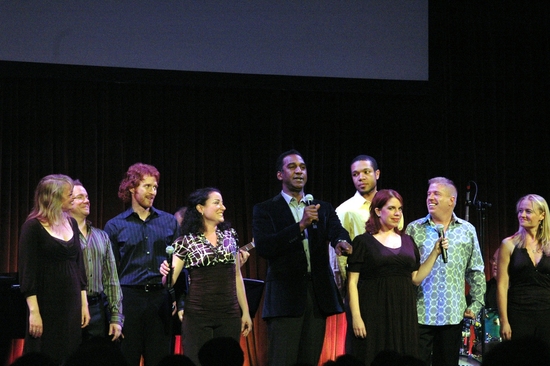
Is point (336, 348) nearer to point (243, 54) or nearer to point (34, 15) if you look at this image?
point (243, 54)

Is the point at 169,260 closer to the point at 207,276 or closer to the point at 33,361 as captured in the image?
the point at 207,276

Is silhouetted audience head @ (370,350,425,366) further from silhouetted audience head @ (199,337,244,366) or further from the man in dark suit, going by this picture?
the man in dark suit

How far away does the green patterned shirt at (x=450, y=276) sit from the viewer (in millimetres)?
4820

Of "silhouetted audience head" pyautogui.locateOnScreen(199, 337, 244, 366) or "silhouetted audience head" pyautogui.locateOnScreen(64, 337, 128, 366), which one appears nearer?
"silhouetted audience head" pyautogui.locateOnScreen(64, 337, 128, 366)

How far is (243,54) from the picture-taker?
666cm

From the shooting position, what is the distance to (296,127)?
24.2 feet

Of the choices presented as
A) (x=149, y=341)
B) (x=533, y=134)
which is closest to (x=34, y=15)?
(x=149, y=341)

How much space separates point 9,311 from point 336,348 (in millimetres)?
3478

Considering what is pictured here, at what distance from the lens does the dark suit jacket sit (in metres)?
4.61

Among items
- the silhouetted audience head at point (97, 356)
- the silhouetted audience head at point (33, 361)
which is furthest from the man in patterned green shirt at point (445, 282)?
the silhouetted audience head at point (33, 361)

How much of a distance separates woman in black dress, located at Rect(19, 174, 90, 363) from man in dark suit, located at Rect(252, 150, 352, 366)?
1179 mm

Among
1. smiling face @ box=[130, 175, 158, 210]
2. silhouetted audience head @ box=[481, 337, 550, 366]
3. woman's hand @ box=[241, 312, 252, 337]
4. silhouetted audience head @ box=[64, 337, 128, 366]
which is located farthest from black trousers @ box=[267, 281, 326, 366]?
silhouetted audience head @ box=[481, 337, 550, 366]

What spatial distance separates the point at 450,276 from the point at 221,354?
2429 millimetres

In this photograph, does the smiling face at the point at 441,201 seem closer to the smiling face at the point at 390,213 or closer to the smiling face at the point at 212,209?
the smiling face at the point at 390,213
